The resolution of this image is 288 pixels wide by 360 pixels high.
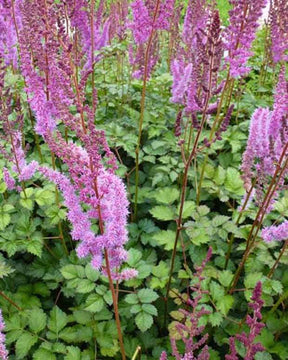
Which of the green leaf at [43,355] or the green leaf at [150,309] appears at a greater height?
A: the green leaf at [150,309]

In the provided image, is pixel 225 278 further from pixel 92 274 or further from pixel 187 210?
pixel 92 274

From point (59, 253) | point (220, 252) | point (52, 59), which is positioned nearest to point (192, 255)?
point (220, 252)

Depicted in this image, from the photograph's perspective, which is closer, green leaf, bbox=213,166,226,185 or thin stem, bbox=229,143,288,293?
thin stem, bbox=229,143,288,293

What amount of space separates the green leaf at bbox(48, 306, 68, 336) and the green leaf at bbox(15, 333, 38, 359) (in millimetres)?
105

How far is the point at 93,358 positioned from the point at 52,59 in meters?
1.65

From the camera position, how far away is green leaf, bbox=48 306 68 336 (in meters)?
2.15

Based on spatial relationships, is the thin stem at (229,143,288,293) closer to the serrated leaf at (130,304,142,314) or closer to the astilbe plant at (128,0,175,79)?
the serrated leaf at (130,304,142,314)

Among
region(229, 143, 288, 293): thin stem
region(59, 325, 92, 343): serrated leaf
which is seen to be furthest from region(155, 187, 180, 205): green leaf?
region(59, 325, 92, 343): serrated leaf

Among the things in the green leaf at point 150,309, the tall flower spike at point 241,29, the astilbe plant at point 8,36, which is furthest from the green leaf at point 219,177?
the astilbe plant at point 8,36

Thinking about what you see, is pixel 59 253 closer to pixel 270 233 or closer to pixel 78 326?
pixel 78 326

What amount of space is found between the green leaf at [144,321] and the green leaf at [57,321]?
45 centimetres

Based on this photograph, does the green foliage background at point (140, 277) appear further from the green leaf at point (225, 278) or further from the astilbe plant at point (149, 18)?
the astilbe plant at point (149, 18)

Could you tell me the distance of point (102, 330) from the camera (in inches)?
86.5

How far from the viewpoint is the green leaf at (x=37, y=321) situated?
84.4 inches
